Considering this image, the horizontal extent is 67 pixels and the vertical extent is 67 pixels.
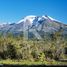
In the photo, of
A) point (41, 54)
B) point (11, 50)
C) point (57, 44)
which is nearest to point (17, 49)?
point (11, 50)

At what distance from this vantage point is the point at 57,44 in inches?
1123

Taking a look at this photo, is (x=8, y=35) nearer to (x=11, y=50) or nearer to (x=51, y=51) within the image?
(x=11, y=50)

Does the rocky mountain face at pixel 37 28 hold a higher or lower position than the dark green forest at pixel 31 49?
higher

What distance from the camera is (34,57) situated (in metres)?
27.0

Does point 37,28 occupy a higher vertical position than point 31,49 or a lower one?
higher

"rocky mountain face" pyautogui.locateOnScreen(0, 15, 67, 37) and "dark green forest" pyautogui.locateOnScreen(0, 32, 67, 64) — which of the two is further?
"rocky mountain face" pyautogui.locateOnScreen(0, 15, 67, 37)

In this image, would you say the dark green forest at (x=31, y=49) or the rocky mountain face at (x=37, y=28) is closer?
the dark green forest at (x=31, y=49)

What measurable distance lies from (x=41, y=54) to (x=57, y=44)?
2.57 metres

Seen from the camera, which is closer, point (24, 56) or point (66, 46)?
point (24, 56)

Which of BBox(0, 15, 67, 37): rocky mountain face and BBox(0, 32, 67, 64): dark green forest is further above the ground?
BBox(0, 15, 67, 37): rocky mountain face

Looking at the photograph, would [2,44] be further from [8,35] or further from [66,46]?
[66,46]

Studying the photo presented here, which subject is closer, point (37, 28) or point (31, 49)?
point (31, 49)

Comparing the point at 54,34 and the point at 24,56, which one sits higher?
the point at 54,34

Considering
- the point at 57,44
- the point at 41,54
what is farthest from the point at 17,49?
the point at 57,44
